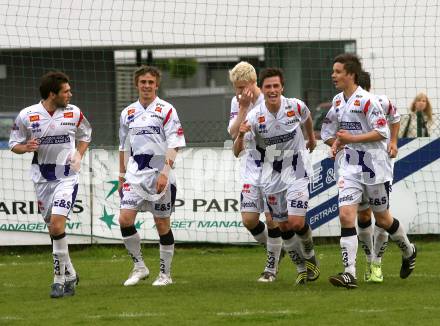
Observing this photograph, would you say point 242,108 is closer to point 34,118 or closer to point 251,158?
point 251,158

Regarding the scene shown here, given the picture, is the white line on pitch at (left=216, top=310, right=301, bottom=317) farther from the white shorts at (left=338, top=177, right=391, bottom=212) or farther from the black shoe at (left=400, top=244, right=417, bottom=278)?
the black shoe at (left=400, top=244, right=417, bottom=278)

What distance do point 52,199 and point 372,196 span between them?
10.1ft

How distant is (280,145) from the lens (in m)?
11.4

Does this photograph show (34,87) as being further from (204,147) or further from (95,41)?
(204,147)

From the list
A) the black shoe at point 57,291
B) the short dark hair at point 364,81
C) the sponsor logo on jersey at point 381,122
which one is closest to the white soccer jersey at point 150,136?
the black shoe at point 57,291

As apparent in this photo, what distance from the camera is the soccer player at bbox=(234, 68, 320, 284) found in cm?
1130

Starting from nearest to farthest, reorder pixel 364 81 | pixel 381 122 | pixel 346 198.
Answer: pixel 381 122 → pixel 346 198 → pixel 364 81

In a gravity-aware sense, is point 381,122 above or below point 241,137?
above

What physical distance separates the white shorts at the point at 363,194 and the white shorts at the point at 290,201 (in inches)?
15.0

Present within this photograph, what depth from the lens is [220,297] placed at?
1059 centimetres

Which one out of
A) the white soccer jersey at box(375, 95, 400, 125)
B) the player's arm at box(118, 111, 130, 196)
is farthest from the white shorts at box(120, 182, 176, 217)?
the white soccer jersey at box(375, 95, 400, 125)

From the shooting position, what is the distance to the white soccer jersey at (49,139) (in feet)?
36.3

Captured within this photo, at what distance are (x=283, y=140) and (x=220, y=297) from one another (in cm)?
177

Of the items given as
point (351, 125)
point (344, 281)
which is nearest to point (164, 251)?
point (344, 281)
